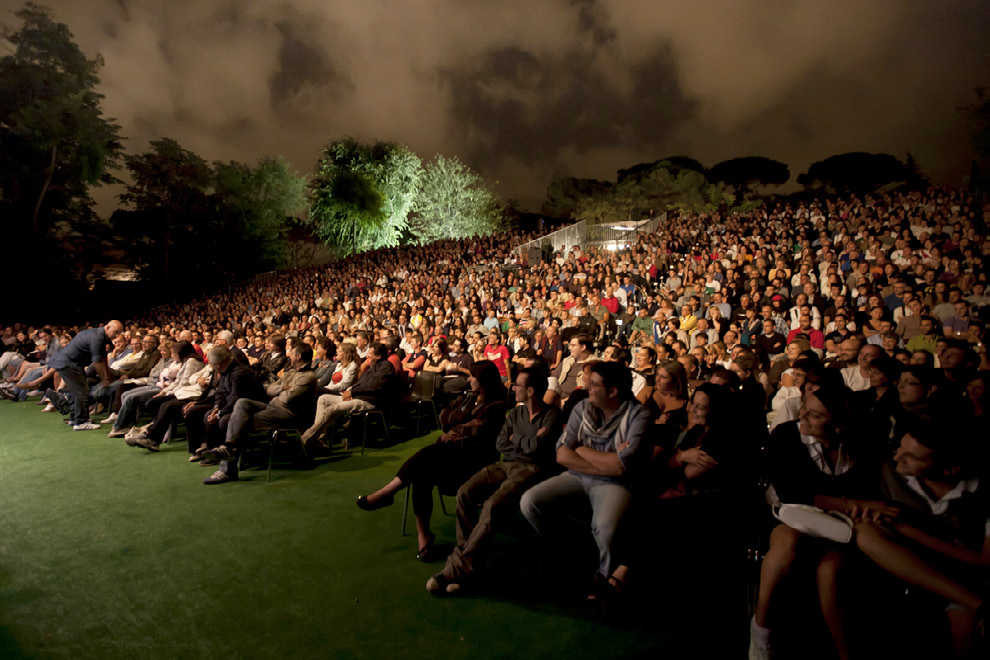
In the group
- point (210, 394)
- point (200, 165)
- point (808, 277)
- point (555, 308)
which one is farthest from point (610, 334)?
point (200, 165)

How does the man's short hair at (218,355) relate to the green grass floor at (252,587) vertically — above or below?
above

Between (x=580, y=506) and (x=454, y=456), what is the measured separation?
100 centimetres

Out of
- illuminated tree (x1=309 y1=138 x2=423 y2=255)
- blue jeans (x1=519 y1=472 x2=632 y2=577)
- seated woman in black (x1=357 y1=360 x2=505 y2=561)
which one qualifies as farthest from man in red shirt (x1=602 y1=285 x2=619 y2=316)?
illuminated tree (x1=309 y1=138 x2=423 y2=255)

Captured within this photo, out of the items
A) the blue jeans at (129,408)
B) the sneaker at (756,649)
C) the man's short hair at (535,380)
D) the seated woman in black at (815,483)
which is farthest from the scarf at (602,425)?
the blue jeans at (129,408)

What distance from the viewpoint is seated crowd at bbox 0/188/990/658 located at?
7.81 feet

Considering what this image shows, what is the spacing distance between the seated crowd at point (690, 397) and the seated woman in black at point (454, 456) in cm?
2

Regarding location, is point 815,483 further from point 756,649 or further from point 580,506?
point 580,506

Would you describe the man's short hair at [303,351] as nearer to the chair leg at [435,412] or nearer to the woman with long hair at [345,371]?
the woman with long hair at [345,371]

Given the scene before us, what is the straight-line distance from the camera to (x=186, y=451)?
6.10 m

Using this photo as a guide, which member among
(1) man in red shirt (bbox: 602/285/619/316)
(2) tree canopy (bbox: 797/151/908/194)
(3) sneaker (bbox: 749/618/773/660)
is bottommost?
(3) sneaker (bbox: 749/618/773/660)

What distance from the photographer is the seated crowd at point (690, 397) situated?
93.7 inches

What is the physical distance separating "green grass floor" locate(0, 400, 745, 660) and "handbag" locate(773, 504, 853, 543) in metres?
0.74

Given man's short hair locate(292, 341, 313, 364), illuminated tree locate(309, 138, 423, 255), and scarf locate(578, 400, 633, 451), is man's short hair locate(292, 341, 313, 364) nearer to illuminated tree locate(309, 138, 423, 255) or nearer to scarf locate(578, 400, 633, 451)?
scarf locate(578, 400, 633, 451)

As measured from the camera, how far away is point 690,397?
4395mm
